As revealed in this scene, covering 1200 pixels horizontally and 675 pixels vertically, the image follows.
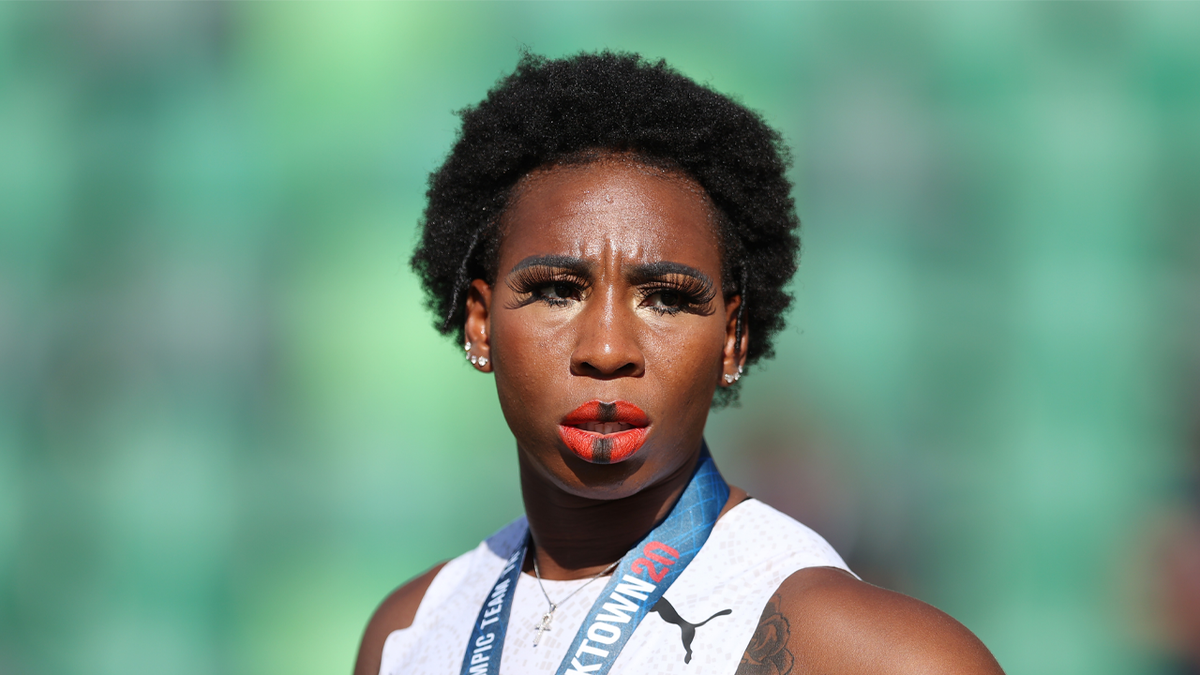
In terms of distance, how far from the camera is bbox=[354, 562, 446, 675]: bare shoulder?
3.04 metres

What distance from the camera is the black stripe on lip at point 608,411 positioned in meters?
2.32

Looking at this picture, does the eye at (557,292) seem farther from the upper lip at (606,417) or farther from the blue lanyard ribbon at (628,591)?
the blue lanyard ribbon at (628,591)

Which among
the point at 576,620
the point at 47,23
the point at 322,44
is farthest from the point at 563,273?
→ the point at 47,23

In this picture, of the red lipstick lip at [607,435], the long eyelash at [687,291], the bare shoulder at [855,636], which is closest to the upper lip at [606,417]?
the red lipstick lip at [607,435]

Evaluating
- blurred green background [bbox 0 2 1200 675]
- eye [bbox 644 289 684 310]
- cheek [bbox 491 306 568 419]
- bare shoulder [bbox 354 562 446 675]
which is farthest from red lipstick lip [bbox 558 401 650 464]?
blurred green background [bbox 0 2 1200 675]

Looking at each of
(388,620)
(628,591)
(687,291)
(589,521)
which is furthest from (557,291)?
(388,620)

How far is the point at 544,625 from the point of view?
259 cm

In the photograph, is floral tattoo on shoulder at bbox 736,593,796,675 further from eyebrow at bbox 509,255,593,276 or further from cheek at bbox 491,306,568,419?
eyebrow at bbox 509,255,593,276

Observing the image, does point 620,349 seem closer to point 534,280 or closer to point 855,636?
point 534,280

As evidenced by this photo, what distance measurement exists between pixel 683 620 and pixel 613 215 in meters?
1.02

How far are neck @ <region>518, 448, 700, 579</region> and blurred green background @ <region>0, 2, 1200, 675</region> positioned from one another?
374 cm

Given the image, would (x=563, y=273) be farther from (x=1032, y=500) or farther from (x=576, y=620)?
(x=1032, y=500)

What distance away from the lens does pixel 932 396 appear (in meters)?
6.46

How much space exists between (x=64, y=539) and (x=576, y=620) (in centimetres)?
540
